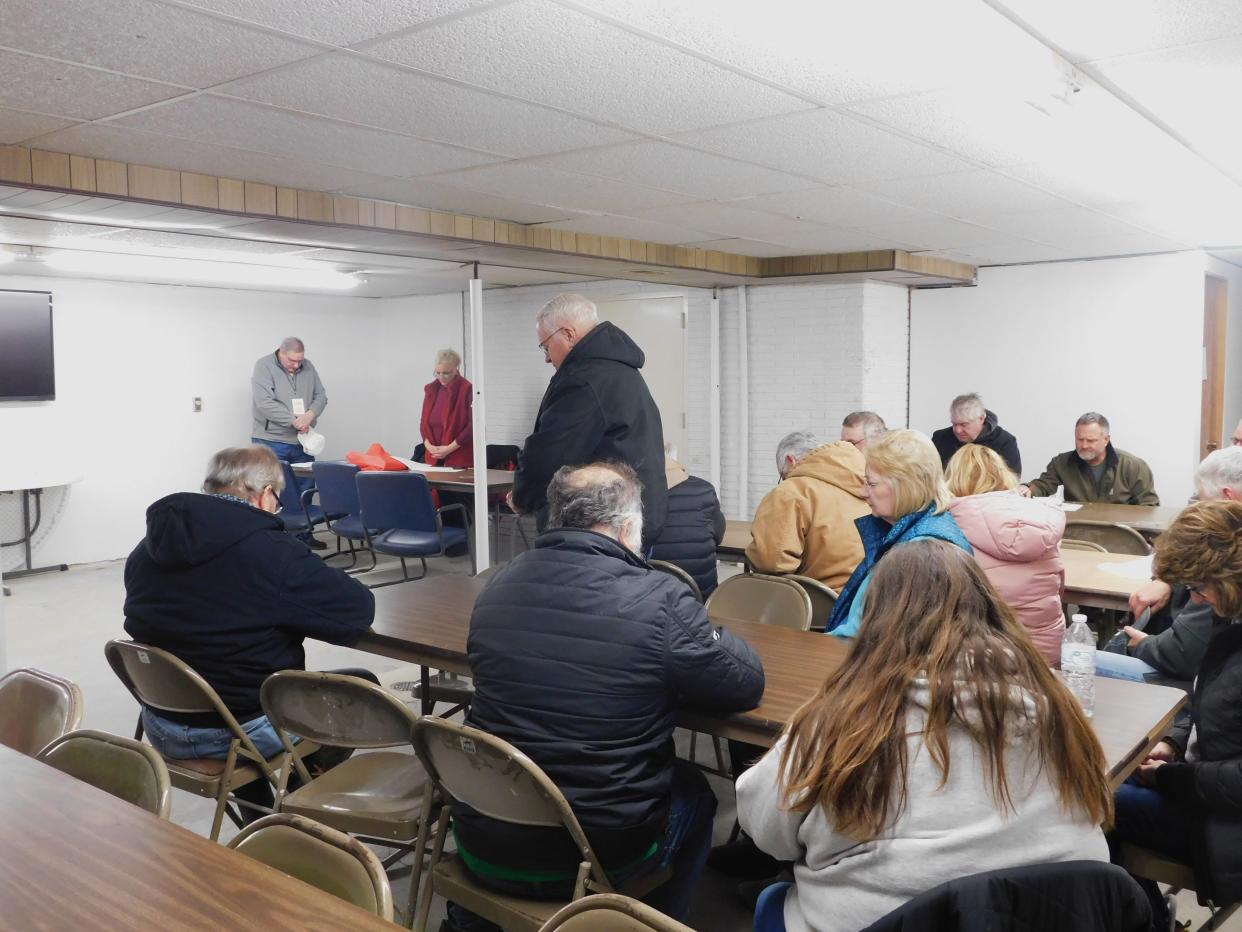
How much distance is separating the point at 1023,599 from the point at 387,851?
7.01 feet

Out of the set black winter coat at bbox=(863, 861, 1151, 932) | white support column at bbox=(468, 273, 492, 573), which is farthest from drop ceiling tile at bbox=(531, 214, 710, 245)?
black winter coat at bbox=(863, 861, 1151, 932)

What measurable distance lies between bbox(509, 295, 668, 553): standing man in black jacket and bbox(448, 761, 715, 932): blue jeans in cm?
134

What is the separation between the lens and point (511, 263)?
6.50 metres

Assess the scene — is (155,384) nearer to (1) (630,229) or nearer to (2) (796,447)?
(1) (630,229)

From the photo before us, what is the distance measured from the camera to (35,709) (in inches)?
94.7

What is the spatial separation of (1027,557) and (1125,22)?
57.9 inches

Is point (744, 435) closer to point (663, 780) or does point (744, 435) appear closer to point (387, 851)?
point (387, 851)

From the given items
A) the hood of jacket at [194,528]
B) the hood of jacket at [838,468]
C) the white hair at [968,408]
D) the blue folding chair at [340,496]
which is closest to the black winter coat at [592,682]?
the hood of jacket at [194,528]

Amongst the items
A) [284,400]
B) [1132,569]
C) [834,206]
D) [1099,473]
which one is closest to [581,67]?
[834,206]

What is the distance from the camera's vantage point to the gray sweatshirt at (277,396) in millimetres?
8438

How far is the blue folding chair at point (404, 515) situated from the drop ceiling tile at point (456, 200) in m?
1.79

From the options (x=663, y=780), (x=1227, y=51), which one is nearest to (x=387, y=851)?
(x=663, y=780)

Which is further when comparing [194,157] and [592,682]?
[194,157]

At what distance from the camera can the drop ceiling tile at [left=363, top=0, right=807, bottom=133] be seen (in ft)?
8.13
